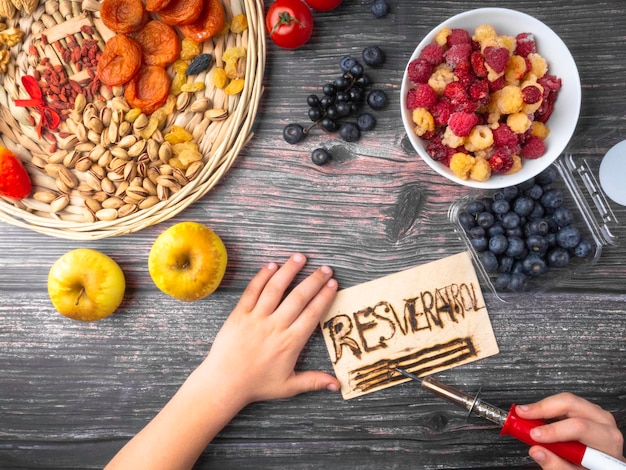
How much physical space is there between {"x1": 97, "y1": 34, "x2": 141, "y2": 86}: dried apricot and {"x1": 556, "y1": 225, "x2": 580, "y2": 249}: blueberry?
0.83m

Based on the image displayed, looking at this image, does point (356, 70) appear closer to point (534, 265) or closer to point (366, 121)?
point (366, 121)

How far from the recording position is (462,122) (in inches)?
33.7

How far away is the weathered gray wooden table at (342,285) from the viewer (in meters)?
1.03

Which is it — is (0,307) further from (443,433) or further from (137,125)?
(443,433)

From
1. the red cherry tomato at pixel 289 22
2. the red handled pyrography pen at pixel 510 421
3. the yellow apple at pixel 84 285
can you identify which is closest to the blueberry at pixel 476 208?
the red handled pyrography pen at pixel 510 421

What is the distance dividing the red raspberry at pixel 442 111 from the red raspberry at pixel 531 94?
0.12 meters

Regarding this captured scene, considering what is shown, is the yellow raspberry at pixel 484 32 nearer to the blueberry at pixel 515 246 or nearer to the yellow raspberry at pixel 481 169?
the yellow raspberry at pixel 481 169

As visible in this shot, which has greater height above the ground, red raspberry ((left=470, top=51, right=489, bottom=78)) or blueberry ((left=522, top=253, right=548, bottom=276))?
red raspberry ((left=470, top=51, right=489, bottom=78))

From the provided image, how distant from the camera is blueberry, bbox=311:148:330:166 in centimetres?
101

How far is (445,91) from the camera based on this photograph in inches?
34.8

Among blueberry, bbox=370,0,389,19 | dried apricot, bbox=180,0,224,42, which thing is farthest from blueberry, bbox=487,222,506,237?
dried apricot, bbox=180,0,224,42

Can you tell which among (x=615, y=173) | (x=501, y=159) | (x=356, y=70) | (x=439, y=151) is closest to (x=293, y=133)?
(x=356, y=70)

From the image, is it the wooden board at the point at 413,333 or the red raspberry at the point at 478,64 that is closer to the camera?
the red raspberry at the point at 478,64

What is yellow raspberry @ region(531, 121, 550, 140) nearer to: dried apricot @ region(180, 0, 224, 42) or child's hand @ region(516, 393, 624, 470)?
child's hand @ region(516, 393, 624, 470)
